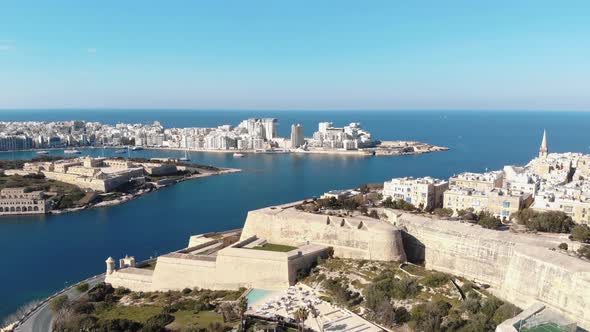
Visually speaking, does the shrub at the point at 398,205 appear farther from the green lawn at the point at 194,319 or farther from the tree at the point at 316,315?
the green lawn at the point at 194,319

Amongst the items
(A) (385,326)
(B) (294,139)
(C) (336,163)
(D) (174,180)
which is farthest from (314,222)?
(B) (294,139)

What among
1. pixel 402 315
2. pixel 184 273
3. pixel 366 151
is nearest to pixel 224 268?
pixel 184 273

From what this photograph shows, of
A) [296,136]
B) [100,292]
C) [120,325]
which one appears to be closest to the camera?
[120,325]

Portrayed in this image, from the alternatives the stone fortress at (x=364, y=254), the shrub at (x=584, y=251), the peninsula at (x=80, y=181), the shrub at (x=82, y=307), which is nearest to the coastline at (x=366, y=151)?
the peninsula at (x=80, y=181)

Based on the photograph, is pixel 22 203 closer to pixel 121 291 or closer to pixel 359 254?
pixel 121 291

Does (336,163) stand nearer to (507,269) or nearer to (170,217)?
(170,217)
